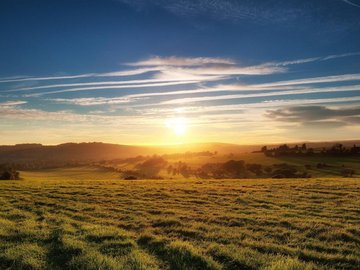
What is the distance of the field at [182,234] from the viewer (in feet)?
39.4

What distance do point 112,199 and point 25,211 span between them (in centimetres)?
760

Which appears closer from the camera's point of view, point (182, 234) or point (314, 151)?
point (182, 234)

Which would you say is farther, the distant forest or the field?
the distant forest

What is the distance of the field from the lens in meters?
12.0

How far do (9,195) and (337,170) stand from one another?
8779 centimetres

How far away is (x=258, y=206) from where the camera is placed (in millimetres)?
25516

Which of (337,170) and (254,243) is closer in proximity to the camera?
(254,243)

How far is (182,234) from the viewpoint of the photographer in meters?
16.2

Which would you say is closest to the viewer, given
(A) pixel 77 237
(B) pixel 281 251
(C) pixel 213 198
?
(B) pixel 281 251

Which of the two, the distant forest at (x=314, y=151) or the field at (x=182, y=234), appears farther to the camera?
the distant forest at (x=314, y=151)

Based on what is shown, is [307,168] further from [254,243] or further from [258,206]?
[254,243]

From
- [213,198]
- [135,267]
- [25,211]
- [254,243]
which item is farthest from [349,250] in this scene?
[25,211]

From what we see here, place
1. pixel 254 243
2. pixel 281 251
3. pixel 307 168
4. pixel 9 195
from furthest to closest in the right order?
pixel 307 168 → pixel 9 195 → pixel 254 243 → pixel 281 251

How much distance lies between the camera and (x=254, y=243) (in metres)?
14.3
